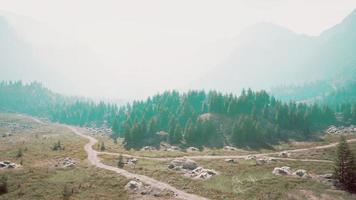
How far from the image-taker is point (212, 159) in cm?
8412

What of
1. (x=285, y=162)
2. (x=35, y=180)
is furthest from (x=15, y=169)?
(x=285, y=162)

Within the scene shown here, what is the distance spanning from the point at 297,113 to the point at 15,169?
131 meters

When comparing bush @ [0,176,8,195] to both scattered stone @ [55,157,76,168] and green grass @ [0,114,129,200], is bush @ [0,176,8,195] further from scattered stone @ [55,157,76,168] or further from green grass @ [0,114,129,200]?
scattered stone @ [55,157,76,168]

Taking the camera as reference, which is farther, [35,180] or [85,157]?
[85,157]

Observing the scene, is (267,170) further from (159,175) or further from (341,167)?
(159,175)

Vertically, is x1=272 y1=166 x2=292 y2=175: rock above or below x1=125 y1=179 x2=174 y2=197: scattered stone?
above

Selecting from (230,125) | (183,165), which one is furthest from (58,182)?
(230,125)

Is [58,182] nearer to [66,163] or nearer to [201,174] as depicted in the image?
[66,163]

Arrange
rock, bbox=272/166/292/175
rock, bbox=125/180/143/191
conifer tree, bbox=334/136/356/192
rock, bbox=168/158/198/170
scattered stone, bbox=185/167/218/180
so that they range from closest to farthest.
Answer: conifer tree, bbox=334/136/356/192 → rock, bbox=125/180/143/191 → scattered stone, bbox=185/167/218/180 → rock, bbox=272/166/292/175 → rock, bbox=168/158/198/170

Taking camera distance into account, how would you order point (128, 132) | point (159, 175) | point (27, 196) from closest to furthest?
point (27, 196), point (159, 175), point (128, 132)

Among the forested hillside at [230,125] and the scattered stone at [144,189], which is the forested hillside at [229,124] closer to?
the forested hillside at [230,125]

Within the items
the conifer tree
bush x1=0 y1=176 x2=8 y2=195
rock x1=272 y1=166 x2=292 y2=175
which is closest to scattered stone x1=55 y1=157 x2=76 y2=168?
bush x1=0 y1=176 x2=8 y2=195

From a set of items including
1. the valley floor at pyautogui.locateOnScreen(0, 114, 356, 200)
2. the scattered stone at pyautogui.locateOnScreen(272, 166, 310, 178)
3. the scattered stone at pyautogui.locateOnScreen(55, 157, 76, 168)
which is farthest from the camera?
the scattered stone at pyautogui.locateOnScreen(55, 157, 76, 168)

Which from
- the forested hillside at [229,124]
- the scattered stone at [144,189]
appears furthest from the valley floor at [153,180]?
the forested hillside at [229,124]
